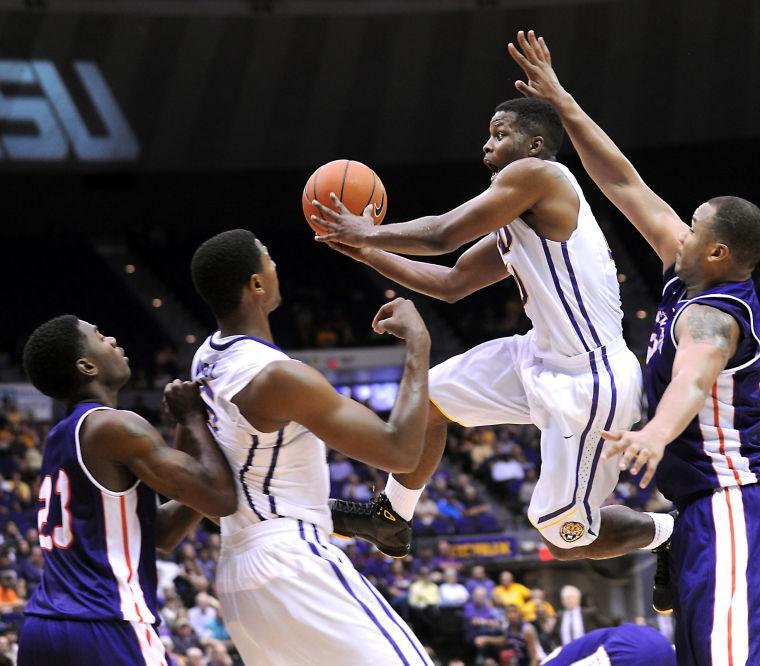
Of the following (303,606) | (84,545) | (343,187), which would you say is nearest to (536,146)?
(343,187)

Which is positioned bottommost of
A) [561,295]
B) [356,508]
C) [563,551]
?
[563,551]

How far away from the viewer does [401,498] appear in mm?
4934

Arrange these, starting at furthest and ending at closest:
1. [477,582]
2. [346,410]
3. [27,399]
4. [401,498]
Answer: [27,399]
[477,582]
[401,498]
[346,410]

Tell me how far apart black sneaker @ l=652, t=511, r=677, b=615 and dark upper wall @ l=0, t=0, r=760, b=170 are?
1663cm

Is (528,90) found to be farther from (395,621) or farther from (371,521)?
(395,621)

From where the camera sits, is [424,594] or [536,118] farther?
[424,594]

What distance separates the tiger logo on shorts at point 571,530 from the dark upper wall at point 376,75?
660 inches

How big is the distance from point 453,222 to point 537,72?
2.82 ft

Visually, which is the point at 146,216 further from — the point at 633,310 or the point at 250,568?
the point at 250,568

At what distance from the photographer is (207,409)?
400cm

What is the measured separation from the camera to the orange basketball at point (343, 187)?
482 cm

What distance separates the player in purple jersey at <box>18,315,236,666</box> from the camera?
3730 mm

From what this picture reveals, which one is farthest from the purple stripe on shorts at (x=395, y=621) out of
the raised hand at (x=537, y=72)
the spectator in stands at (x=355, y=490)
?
the spectator in stands at (x=355, y=490)

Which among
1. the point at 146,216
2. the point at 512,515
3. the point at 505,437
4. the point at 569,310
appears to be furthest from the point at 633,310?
the point at 569,310
